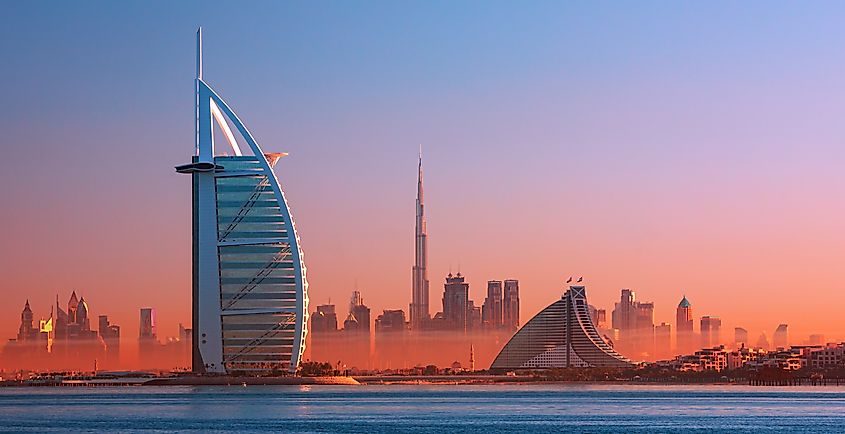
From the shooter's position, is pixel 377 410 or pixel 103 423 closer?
pixel 103 423

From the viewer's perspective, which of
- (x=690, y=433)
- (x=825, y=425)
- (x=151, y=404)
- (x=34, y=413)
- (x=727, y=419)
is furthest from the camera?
(x=151, y=404)

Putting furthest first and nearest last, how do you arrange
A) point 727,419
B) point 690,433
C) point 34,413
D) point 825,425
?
point 34,413, point 727,419, point 825,425, point 690,433

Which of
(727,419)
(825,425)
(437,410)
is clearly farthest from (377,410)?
(825,425)

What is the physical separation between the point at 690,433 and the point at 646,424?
1487 cm

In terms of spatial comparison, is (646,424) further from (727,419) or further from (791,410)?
(791,410)

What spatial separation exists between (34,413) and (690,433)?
238 ft

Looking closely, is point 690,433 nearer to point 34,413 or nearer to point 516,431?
point 516,431

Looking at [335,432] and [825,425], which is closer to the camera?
[335,432]

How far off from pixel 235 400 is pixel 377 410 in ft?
86.8

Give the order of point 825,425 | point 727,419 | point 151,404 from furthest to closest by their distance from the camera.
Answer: point 151,404 < point 727,419 < point 825,425

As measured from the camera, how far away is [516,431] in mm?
133125

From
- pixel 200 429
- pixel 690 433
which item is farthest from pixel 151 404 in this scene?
pixel 690 433

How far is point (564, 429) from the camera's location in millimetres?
136750

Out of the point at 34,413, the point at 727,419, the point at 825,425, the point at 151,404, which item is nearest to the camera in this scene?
the point at 825,425
